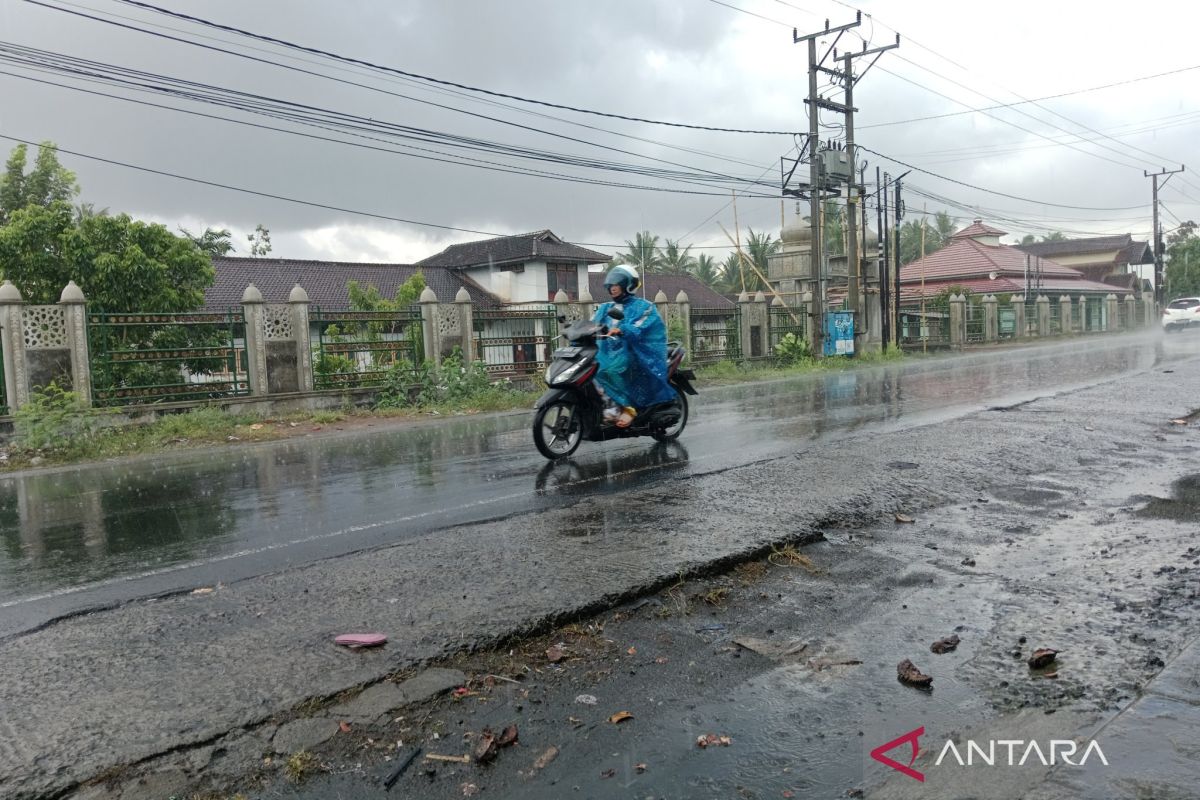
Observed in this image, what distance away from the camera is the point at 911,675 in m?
3.15

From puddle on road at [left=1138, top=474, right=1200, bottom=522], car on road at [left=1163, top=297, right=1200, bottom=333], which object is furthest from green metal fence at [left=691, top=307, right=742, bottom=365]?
car on road at [left=1163, top=297, right=1200, bottom=333]

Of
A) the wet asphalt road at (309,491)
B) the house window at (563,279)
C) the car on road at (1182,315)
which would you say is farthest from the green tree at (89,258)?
the car on road at (1182,315)

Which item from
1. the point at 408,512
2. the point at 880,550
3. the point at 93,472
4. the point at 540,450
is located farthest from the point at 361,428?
the point at 880,550

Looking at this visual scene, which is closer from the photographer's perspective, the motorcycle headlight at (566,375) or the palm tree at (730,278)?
the motorcycle headlight at (566,375)

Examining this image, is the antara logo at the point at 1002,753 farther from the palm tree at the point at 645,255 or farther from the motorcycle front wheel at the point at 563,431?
the palm tree at the point at 645,255

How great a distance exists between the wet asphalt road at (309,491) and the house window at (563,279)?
86.8ft

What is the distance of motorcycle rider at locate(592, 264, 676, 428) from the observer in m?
8.11

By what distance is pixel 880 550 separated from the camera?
15.9 feet

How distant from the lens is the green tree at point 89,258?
533 inches

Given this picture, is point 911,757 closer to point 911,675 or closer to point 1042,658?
point 911,675

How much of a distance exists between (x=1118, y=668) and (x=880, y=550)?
66.7 inches

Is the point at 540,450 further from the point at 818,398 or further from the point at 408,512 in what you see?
the point at 818,398

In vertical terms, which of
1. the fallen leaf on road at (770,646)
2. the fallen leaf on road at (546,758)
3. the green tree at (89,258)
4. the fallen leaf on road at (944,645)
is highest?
the green tree at (89,258)

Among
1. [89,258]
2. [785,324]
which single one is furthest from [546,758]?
[785,324]
